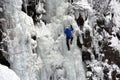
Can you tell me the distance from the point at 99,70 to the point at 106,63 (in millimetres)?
560

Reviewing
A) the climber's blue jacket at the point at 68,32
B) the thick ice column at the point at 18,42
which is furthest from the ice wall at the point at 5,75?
the climber's blue jacket at the point at 68,32

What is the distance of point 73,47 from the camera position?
11.9 metres

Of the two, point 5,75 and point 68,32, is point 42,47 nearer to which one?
point 68,32

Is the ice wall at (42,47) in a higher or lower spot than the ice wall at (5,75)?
lower

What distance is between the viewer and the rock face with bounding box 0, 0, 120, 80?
30.7ft

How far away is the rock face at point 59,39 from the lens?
30.7ft

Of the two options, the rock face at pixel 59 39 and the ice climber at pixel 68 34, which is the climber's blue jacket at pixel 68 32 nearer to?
the ice climber at pixel 68 34

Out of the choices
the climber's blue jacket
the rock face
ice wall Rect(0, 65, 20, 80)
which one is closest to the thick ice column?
the rock face

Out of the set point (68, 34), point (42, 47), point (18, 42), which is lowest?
point (42, 47)

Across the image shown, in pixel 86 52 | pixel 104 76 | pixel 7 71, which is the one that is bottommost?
pixel 104 76

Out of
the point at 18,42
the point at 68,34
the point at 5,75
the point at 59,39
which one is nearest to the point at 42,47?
the point at 59,39

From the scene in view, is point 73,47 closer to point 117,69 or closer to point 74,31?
point 74,31

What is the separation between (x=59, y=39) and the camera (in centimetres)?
1135

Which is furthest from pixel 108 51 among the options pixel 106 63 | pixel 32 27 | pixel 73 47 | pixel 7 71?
pixel 7 71
